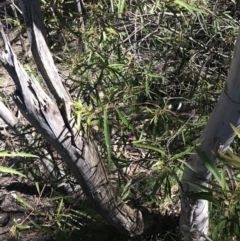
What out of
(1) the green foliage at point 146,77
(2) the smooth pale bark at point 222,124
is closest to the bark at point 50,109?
(1) the green foliage at point 146,77

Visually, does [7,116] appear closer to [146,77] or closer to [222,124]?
[146,77]

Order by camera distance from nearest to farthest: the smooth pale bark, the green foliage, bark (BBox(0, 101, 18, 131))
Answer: the smooth pale bark, the green foliage, bark (BBox(0, 101, 18, 131))

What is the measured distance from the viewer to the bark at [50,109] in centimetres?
129

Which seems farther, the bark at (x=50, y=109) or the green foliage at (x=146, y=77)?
the green foliage at (x=146, y=77)

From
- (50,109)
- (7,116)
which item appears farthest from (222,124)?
(7,116)

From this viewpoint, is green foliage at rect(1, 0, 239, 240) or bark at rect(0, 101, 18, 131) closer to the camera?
green foliage at rect(1, 0, 239, 240)

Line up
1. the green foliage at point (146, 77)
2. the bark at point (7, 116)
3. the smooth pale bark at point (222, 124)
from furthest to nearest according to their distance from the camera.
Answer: the bark at point (7, 116), the green foliage at point (146, 77), the smooth pale bark at point (222, 124)

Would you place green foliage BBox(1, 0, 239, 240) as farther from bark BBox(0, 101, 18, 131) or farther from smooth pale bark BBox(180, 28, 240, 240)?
bark BBox(0, 101, 18, 131)

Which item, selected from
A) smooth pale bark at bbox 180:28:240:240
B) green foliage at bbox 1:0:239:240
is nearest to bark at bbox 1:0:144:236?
green foliage at bbox 1:0:239:240

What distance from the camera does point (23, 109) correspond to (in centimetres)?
136

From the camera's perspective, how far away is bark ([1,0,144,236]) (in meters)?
1.29

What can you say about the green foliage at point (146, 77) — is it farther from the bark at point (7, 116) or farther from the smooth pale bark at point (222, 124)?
the bark at point (7, 116)

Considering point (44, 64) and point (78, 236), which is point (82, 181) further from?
point (78, 236)

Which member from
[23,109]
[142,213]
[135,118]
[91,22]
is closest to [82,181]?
[135,118]
